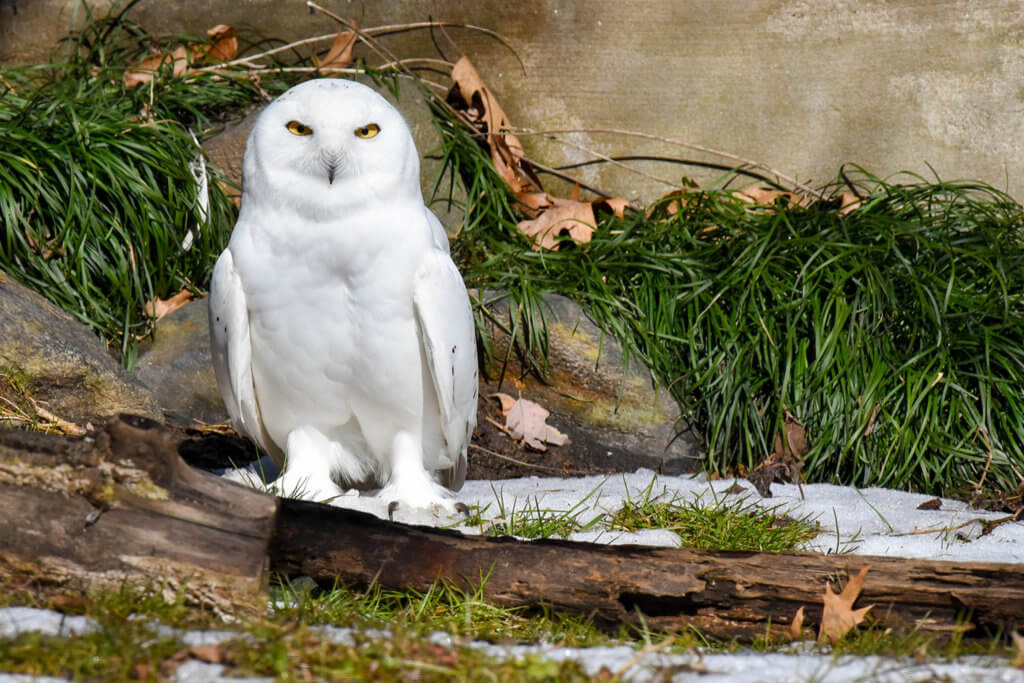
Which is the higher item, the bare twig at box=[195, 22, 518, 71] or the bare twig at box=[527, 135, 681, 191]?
the bare twig at box=[195, 22, 518, 71]

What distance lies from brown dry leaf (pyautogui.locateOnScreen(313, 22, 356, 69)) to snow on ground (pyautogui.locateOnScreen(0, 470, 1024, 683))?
113 inches

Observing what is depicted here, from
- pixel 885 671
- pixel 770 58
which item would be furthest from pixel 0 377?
pixel 770 58

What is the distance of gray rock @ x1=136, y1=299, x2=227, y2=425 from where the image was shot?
4.62 m

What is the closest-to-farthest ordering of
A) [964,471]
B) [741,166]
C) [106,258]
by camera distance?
[964,471] < [106,258] < [741,166]

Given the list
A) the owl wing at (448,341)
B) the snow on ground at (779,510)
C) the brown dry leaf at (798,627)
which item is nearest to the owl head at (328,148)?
the owl wing at (448,341)

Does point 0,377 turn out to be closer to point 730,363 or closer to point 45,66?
point 45,66

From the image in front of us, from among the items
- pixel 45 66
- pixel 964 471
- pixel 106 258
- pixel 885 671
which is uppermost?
pixel 45 66

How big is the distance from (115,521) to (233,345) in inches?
45.6

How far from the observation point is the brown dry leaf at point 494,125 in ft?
18.4

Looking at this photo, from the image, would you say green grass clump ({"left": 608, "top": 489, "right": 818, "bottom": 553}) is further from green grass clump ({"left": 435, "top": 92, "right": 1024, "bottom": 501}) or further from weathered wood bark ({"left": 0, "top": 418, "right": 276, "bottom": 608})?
weathered wood bark ({"left": 0, "top": 418, "right": 276, "bottom": 608})

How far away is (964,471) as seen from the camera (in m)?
4.15

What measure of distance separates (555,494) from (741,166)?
2.69m

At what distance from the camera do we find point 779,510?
11.8ft

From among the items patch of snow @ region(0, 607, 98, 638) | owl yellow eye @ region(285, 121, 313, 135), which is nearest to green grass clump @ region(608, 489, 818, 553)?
owl yellow eye @ region(285, 121, 313, 135)
